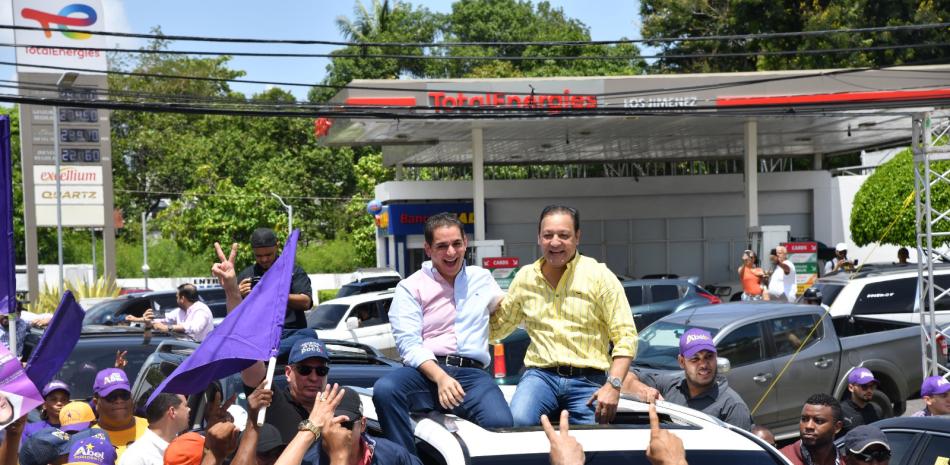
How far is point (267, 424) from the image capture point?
195 inches

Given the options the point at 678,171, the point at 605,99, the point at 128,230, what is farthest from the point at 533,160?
the point at 128,230

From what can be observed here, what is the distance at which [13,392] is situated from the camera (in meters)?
5.01

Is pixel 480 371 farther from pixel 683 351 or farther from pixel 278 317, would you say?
pixel 683 351

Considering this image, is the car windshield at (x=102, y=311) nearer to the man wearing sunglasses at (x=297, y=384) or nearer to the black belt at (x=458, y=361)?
the man wearing sunglasses at (x=297, y=384)

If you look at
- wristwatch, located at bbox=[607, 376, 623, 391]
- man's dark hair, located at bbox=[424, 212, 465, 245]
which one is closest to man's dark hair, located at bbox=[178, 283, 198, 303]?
man's dark hair, located at bbox=[424, 212, 465, 245]

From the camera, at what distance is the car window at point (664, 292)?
19828mm

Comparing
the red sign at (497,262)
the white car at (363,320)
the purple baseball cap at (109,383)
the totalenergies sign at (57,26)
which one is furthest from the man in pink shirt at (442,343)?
the totalenergies sign at (57,26)

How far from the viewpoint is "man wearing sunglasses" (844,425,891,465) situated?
221 inches

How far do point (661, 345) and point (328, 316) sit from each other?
8.42 meters

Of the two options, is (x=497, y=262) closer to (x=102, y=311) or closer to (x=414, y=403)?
(x=102, y=311)

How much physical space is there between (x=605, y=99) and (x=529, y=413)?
76.7ft

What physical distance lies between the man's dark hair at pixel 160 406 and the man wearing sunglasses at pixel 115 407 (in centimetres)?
107

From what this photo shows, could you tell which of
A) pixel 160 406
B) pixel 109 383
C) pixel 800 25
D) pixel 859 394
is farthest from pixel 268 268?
pixel 800 25

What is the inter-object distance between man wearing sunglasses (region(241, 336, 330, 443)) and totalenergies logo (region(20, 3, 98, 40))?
3194cm
